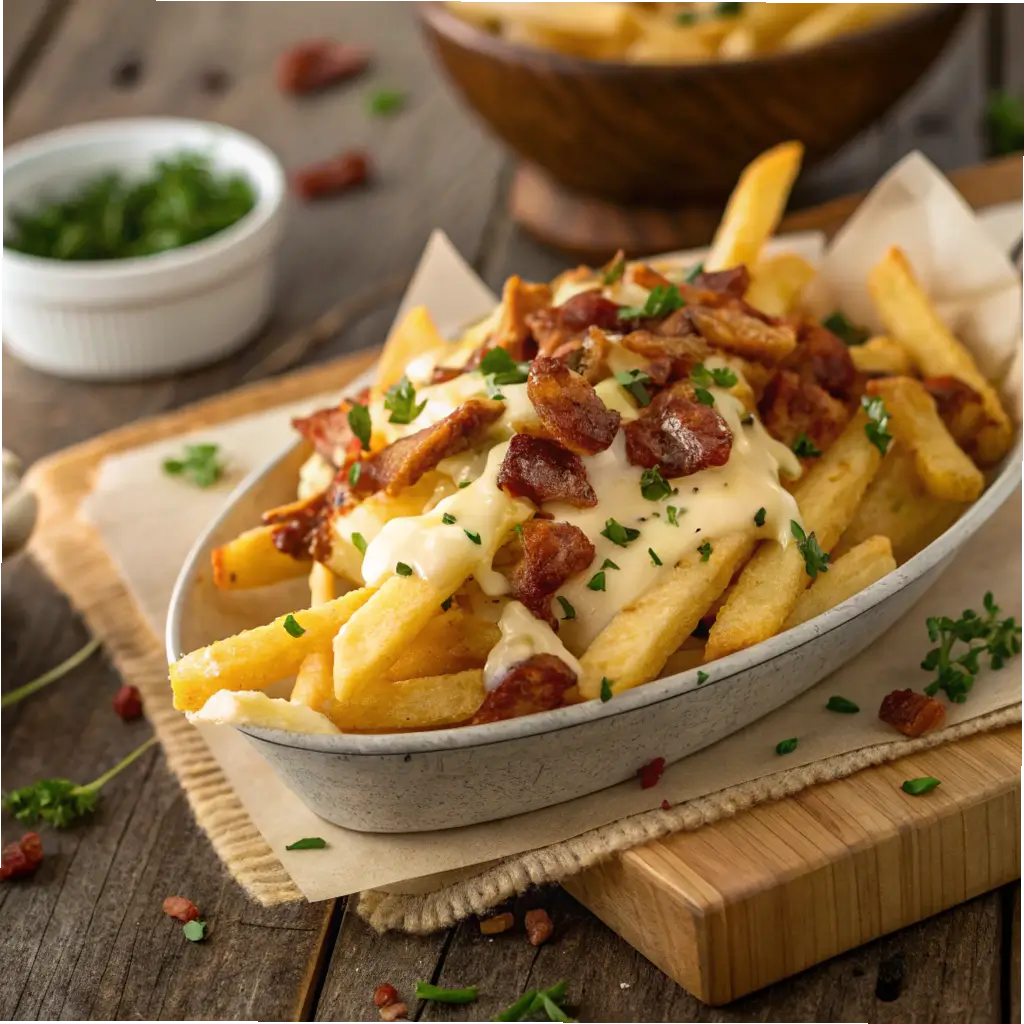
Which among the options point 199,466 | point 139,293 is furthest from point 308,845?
point 139,293

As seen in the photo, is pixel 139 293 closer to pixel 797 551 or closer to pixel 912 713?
pixel 797 551

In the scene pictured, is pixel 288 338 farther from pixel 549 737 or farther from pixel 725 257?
pixel 549 737

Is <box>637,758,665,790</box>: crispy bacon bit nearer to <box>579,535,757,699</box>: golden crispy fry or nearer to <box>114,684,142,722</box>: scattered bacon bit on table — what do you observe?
<box>579,535,757,699</box>: golden crispy fry

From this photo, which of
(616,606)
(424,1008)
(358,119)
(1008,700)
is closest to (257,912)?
(424,1008)

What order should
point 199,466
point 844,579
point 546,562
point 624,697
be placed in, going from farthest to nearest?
point 199,466, point 844,579, point 546,562, point 624,697

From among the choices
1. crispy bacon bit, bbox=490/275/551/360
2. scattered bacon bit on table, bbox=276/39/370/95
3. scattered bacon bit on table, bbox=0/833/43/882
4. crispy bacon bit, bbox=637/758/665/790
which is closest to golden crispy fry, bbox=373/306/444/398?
crispy bacon bit, bbox=490/275/551/360

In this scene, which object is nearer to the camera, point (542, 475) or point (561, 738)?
point (561, 738)
